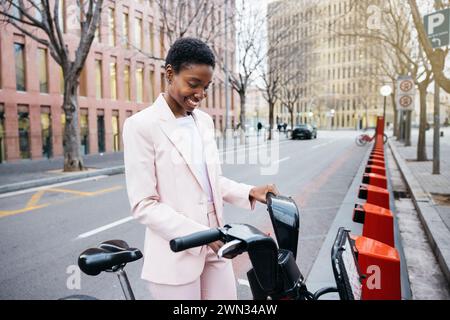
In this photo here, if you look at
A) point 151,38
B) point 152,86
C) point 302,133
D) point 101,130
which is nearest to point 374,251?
point 101,130

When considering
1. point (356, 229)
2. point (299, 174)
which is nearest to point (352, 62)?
point (299, 174)

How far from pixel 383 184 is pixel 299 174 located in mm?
6963

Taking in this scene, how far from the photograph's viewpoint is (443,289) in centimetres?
375

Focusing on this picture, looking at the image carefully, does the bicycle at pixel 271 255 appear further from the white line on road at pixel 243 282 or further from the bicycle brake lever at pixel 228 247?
the white line on road at pixel 243 282

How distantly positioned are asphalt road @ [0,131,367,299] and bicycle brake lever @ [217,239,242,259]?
77 cm

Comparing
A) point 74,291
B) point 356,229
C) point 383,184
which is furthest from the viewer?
point 356,229

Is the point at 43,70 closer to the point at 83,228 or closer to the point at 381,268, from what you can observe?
the point at 83,228

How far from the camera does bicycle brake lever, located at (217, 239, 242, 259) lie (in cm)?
111

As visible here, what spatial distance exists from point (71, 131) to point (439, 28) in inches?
474

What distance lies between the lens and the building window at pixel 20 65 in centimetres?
1906

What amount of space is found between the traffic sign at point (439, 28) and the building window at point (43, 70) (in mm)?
19258

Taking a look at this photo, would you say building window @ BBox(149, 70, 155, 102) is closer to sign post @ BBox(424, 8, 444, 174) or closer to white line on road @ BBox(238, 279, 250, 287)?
sign post @ BBox(424, 8, 444, 174)
